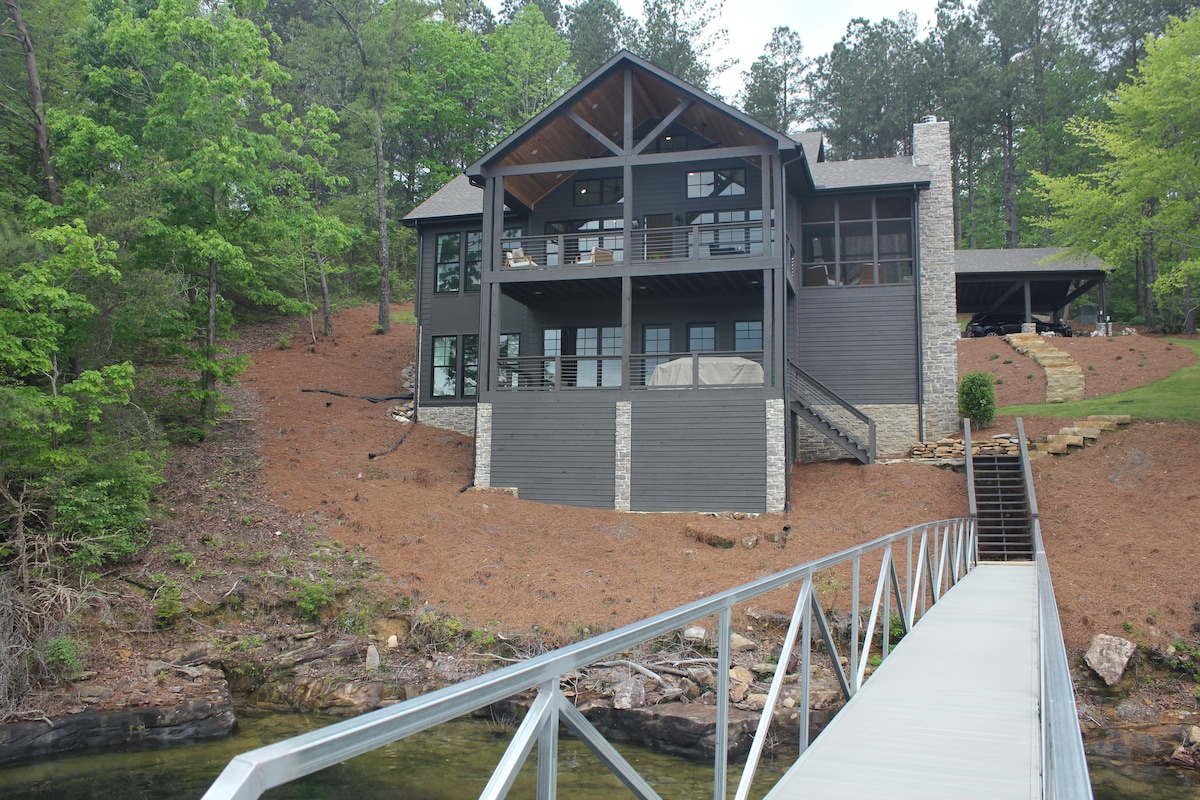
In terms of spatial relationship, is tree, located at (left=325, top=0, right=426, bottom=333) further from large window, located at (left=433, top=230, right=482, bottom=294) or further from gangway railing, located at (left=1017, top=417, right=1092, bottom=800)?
gangway railing, located at (left=1017, top=417, right=1092, bottom=800)

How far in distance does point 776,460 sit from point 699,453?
160 centimetres

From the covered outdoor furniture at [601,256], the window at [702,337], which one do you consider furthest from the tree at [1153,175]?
the covered outdoor furniture at [601,256]

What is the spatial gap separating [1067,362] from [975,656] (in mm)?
22472

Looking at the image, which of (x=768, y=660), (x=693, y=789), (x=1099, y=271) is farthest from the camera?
(x=1099, y=271)

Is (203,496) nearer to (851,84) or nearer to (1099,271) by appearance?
(1099,271)

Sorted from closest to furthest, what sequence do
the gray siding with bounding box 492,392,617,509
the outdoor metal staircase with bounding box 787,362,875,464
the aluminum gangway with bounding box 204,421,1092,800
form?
the aluminum gangway with bounding box 204,421,1092,800, the gray siding with bounding box 492,392,617,509, the outdoor metal staircase with bounding box 787,362,875,464

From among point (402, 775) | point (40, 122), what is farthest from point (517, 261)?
point (402, 775)

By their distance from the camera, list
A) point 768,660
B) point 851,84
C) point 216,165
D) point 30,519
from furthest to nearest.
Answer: point 851,84
point 216,165
point 30,519
point 768,660

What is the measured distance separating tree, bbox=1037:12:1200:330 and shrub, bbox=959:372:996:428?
12.2 feet

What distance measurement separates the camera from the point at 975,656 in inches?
270

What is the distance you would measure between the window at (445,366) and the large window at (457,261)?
1.44m

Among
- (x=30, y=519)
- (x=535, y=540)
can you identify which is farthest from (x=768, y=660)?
(x=30, y=519)

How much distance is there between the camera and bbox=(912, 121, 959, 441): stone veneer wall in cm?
2100

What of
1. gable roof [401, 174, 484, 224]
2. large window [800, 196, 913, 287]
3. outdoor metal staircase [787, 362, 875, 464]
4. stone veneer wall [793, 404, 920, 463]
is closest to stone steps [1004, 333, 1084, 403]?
stone veneer wall [793, 404, 920, 463]
